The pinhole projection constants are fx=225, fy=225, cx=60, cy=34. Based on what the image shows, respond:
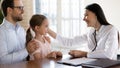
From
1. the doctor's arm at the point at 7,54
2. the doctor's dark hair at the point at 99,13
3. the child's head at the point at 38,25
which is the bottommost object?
the doctor's arm at the point at 7,54

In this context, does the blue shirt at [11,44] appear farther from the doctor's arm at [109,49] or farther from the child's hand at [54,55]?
the doctor's arm at [109,49]

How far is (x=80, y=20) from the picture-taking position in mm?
4922

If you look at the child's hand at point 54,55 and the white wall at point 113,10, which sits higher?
the white wall at point 113,10

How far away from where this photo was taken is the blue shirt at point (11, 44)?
2129 mm

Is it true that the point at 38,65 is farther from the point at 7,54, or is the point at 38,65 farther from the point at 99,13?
the point at 99,13

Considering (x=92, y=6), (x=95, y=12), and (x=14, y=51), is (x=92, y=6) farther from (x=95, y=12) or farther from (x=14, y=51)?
(x=14, y=51)

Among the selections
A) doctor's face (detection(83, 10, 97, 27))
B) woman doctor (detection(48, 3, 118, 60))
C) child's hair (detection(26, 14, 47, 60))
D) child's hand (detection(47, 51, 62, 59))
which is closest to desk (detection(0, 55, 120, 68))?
child's hand (detection(47, 51, 62, 59))

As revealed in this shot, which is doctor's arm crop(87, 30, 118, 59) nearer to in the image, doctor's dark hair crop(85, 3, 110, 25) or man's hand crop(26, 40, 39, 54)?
doctor's dark hair crop(85, 3, 110, 25)

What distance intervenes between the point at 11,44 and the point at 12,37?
0.25 ft

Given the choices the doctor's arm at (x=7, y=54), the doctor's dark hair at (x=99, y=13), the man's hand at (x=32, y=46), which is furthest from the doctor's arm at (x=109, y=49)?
the doctor's arm at (x=7, y=54)

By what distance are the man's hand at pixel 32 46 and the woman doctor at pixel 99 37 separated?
364mm

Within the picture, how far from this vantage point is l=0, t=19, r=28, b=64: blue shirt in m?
2.13

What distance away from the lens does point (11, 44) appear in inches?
88.8

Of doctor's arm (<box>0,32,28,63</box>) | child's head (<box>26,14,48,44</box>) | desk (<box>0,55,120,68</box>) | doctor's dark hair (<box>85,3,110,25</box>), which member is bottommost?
desk (<box>0,55,120,68</box>)
